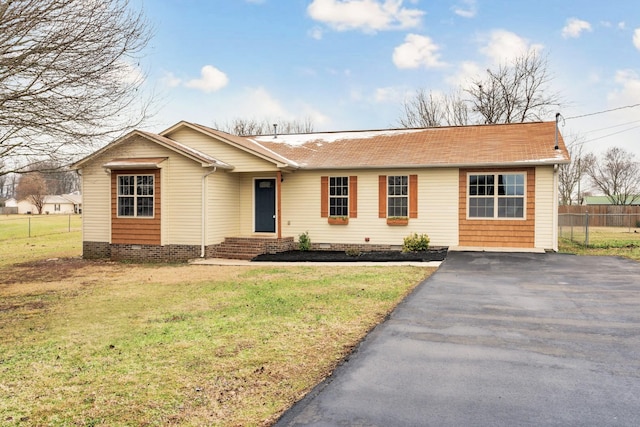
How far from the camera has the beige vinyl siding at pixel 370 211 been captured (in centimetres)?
1501

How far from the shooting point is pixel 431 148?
53.8 feet

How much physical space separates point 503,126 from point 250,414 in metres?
17.1

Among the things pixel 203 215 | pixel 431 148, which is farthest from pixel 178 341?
pixel 431 148

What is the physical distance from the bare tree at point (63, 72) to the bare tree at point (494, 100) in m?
30.9

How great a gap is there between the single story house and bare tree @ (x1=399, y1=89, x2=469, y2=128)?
21150 millimetres

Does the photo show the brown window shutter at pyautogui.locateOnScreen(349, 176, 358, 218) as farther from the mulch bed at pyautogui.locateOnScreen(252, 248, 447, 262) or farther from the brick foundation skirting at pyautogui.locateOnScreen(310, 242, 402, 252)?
the mulch bed at pyautogui.locateOnScreen(252, 248, 447, 262)

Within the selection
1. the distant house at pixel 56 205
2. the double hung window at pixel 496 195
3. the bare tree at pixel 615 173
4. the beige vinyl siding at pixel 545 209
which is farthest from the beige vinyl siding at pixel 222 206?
the distant house at pixel 56 205

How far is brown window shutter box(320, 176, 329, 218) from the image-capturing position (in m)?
16.2

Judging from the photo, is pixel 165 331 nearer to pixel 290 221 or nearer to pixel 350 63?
pixel 290 221

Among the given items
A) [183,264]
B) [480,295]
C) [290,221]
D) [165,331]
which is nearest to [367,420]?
[165,331]

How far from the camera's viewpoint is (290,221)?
54.5 ft

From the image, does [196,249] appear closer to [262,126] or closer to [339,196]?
[339,196]

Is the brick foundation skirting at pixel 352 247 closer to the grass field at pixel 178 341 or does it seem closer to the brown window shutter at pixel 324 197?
the brown window shutter at pixel 324 197

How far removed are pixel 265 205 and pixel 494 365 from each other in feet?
42.2
